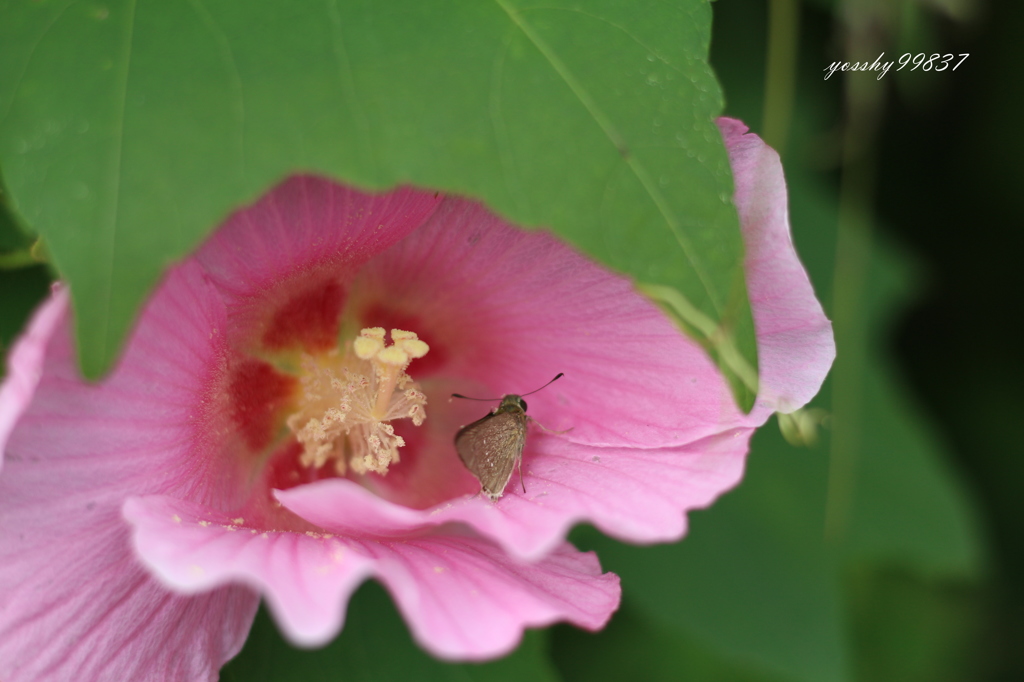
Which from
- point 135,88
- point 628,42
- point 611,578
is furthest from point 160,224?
point 611,578

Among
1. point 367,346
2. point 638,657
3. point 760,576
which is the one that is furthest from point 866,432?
point 367,346

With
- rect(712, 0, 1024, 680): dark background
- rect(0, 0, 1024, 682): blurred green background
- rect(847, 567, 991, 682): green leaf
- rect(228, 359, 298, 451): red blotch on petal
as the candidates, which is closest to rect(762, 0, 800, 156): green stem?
rect(0, 0, 1024, 682): blurred green background

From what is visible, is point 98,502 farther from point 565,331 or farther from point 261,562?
point 565,331

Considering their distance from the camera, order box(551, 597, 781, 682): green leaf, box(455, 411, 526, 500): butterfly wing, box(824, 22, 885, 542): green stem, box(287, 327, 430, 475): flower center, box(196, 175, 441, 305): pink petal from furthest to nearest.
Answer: box(551, 597, 781, 682): green leaf, box(824, 22, 885, 542): green stem, box(287, 327, 430, 475): flower center, box(455, 411, 526, 500): butterfly wing, box(196, 175, 441, 305): pink petal

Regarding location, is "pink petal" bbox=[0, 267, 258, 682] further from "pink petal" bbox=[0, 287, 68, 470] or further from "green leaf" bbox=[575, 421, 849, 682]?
"green leaf" bbox=[575, 421, 849, 682]

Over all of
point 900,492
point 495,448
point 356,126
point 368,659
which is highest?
point 356,126

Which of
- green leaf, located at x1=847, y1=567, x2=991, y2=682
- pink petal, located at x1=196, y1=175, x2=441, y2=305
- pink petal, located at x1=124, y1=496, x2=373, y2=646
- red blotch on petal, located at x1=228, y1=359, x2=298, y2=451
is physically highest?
pink petal, located at x1=196, y1=175, x2=441, y2=305

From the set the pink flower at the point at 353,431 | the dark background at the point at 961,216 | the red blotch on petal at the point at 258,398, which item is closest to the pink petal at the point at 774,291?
the pink flower at the point at 353,431
